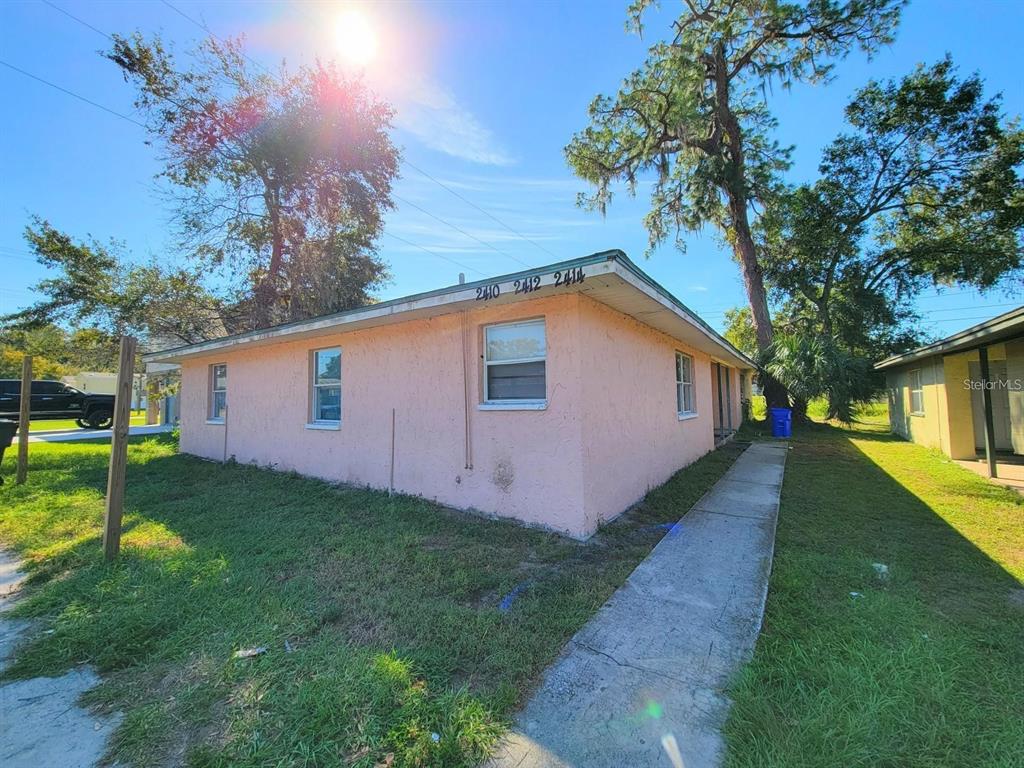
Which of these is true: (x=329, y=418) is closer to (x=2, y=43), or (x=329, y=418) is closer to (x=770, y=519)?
(x=770, y=519)

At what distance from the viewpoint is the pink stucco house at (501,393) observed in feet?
14.5

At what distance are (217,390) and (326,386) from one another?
472cm

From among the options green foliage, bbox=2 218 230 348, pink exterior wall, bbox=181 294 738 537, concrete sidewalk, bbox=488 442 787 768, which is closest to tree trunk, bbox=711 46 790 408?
pink exterior wall, bbox=181 294 738 537

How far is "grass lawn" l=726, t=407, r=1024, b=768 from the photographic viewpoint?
178 cm

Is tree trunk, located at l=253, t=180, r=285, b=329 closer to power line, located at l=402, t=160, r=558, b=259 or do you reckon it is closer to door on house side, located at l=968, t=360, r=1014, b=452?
power line, located at l=402, t=160, r=558, b=259

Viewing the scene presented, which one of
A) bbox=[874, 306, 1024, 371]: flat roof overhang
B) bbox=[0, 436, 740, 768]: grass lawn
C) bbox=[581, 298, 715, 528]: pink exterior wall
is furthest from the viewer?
bbox=[874, 306, 1024, 371]: flat roof overhang

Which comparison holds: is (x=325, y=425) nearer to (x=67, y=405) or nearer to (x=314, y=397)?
(x=314, y=397)

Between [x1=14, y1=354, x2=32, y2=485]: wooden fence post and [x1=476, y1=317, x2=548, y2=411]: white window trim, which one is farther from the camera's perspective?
[x1=14, y1=354, x2=32, y2=485]: wooden fence post

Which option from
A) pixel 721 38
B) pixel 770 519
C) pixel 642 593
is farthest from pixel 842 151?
pixel 642 593

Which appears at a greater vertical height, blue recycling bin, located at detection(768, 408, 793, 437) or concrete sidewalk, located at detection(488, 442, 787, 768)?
blue recycling bin, located at detection(768, 408, 793, 437)

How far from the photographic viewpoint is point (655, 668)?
2322 mm

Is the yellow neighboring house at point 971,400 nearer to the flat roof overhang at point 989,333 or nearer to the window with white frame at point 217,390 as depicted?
the flat roof overhang at point 989,333

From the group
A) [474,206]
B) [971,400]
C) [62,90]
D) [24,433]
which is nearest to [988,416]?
[971,400]

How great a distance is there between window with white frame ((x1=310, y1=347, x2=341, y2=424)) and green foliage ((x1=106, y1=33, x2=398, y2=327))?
8520 millimetres
